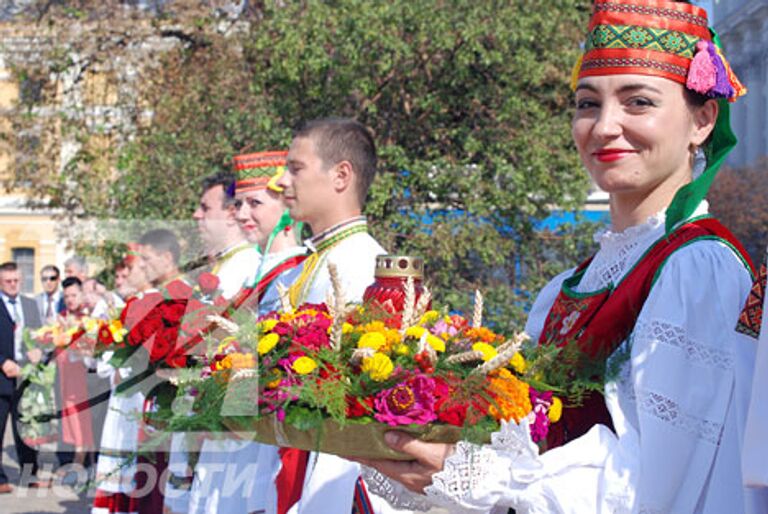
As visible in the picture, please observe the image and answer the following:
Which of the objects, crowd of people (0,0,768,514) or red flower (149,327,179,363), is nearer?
crowd of people (0,0,768,514)

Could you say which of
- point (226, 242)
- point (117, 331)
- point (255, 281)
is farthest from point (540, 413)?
point (226, 242)

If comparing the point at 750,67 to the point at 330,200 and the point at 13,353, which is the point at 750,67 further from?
the point at 13,353

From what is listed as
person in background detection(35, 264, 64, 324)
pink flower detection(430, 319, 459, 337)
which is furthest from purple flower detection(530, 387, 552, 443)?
person in background detection(35, 264, 64, 324)

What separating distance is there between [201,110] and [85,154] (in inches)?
62.5

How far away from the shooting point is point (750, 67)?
6.75m

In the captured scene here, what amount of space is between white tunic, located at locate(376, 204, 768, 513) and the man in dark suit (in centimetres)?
812

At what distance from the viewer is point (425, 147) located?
9969 mm

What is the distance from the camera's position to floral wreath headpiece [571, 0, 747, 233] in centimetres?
237

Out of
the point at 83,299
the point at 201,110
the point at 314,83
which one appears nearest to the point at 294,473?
the point at 314,83

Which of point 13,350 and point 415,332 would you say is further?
point 13,350

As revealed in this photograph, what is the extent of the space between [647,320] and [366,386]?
0.56 metres

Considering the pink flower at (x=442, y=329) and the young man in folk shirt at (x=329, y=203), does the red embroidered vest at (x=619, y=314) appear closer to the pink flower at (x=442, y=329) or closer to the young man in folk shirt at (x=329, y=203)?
the pink flower at (x=442, y=329)

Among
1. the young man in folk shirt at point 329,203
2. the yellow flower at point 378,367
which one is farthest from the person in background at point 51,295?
the yellow flower at point 378,367

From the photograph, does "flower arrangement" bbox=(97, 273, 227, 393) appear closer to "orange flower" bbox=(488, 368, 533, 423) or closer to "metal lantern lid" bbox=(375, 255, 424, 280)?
"metal lantern lid" bbox=(375, 255, 424, 280)
